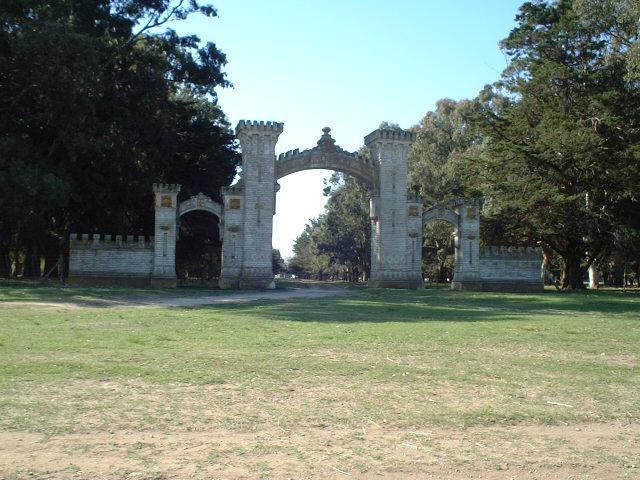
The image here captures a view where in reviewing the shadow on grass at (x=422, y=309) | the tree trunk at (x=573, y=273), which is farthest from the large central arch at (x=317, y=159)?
the tree trunk at (x=573, y=273)

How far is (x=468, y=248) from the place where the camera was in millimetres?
36719

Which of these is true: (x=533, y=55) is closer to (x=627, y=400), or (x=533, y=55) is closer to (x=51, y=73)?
(x=51, y=73)

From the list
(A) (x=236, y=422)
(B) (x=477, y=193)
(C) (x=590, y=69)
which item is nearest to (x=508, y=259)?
(B) (x=477, y=193)

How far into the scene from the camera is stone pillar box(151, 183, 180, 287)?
33.7 metres

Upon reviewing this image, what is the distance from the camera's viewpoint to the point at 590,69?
3831cm

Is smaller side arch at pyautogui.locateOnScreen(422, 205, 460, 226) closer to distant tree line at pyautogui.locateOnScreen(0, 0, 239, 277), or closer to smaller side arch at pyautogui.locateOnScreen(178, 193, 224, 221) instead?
smaller side arch at pyautogui.locateOnScreen(178, 193, 224, 221)

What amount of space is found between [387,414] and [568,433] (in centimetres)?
181

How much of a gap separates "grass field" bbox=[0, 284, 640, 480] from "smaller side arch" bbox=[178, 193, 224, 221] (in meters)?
20.4

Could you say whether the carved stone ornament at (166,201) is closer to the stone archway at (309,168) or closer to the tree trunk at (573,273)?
the stone archway at (309,168)

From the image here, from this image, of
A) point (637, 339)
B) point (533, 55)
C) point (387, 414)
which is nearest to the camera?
point (387, 414)

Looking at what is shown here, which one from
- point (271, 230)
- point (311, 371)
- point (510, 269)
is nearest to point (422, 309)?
point (311, 371)

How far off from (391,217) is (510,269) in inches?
281

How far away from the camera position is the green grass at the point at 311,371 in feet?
23.4

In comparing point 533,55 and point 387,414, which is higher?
point 533,55
